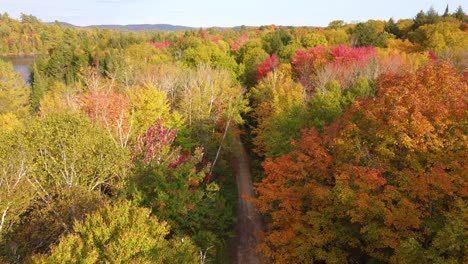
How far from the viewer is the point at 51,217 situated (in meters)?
14.4

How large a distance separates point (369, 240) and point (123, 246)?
9.88m

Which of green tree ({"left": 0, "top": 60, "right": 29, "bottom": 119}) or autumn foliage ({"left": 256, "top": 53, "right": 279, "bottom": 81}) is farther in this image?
autumn foliage ({"left": 256, "top": 53, "right": 279, "bottom": 81})

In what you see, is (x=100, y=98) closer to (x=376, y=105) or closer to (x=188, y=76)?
(x=188, y=76)

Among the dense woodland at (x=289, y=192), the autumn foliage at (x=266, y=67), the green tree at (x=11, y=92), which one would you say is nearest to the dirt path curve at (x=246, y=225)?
the dense woodland at (x=289, y=192)

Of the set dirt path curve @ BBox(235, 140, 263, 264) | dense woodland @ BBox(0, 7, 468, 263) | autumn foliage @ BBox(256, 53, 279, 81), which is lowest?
dirt path curve @ BBox(235, 140, 263, 264)

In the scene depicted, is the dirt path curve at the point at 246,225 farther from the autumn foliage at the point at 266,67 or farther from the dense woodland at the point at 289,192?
the autumn foliage at the point at 266,67

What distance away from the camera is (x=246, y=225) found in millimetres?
24391

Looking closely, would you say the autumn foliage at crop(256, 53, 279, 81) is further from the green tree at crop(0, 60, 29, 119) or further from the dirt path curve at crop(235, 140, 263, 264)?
the green tree at crop(0, 60, 29, 119)

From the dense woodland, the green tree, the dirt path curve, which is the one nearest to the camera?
the dense woodland

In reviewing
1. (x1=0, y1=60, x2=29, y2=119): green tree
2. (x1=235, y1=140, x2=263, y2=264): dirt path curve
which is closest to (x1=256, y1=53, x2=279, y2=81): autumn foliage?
(x1=235, y1=140, x2=263, y2=264): dirt path curve

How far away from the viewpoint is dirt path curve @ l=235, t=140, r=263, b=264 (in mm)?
21156

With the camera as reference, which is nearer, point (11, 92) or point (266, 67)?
point (11, 92)

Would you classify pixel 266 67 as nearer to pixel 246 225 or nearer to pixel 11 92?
pixel 246 225

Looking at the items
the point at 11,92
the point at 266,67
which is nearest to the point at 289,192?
the point at 266,67
